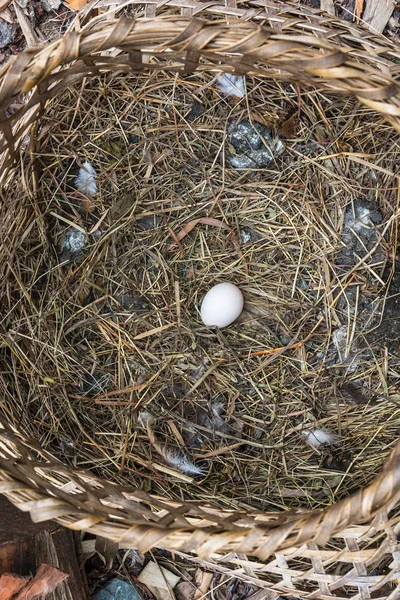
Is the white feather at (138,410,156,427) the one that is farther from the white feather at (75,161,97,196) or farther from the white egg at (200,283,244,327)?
the white feather at (75,161,97,196)

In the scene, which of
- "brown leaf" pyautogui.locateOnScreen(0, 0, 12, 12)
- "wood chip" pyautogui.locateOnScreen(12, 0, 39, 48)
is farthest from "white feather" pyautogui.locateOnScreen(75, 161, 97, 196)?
"brown leaf" pyautogui.locateOnScreen(0, 0, 12, 12)

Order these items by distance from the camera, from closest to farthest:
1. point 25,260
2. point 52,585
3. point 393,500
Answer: point 393,500, point 52,585, point 25,260

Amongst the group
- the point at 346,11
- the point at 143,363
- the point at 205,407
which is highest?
the point at 346,11

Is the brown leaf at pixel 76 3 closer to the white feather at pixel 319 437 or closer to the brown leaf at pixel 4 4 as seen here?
the brown leaf at pixel 4 4

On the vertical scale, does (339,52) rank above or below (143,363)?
above

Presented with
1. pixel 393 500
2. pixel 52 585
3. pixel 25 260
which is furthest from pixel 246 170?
pixel 52 585

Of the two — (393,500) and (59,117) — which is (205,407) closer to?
(393,500)
